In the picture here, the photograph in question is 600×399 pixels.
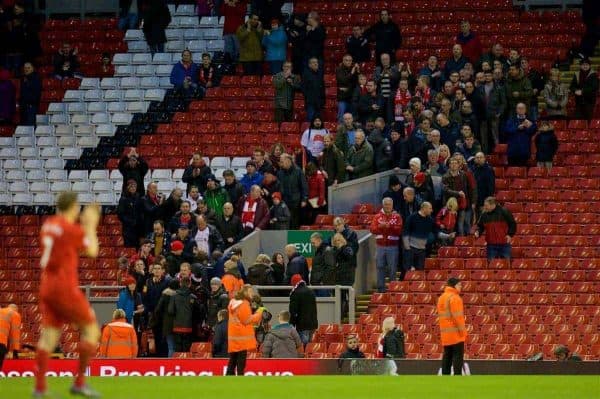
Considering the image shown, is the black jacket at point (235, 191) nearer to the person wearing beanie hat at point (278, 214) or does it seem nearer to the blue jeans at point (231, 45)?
the person wearing beanie hat at point (278, 214)

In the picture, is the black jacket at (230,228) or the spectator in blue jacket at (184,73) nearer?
the black jacket at (230,228)

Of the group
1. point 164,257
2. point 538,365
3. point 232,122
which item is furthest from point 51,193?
point 538,365

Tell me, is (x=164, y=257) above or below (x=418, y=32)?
below

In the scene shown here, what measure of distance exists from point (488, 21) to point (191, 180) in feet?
28.3

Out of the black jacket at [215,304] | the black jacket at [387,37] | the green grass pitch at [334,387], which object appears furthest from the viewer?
the black jacket at [387,37]

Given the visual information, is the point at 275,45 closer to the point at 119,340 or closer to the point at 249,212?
the point at 249,212

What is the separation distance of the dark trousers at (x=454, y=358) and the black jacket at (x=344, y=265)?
5158 millimetres

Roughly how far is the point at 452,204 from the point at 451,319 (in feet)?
21.6

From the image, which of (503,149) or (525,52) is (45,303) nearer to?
(503,149)

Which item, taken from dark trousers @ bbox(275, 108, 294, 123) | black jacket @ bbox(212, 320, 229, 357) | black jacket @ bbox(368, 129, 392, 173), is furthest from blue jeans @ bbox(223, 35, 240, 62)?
black jacket @ bbox(212, 320, 229, 357)

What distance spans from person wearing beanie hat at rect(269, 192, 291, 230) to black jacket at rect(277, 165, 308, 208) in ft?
0.73

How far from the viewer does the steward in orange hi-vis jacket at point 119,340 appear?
23656 millimetres

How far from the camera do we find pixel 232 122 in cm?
3312

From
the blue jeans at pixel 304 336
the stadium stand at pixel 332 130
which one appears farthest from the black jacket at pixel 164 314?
the blue jeans at pixel 304 336
